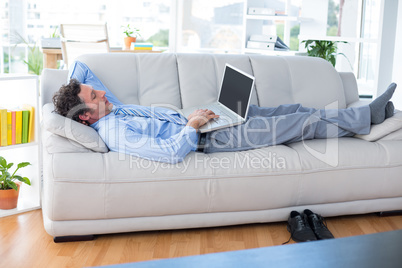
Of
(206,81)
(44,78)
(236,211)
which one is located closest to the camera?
(236,211)

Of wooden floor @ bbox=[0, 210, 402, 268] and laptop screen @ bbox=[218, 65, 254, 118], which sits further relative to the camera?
laptop screen @ bbox=[218, 65, 254, 118]

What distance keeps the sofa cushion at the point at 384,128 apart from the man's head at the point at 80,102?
5.12 ft

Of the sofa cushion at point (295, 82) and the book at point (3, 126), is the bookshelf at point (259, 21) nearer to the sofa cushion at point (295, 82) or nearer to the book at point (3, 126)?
the sofa cushion at point (295, 82)

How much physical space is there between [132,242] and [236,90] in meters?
1.07

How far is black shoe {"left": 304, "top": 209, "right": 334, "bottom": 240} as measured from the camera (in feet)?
8.36

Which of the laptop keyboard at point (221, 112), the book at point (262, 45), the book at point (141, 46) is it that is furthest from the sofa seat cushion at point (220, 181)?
the book at point (141, 46)

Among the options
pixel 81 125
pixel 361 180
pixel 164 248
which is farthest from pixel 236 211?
pixel 81 125

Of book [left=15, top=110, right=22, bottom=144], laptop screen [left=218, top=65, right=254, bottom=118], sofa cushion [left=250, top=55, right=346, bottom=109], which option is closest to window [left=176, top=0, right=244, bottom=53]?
sofa cushion [left=250, top=55, right=346, bottom=109]

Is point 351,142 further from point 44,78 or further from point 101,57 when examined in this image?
point 44,78

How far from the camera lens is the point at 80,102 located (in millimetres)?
2672

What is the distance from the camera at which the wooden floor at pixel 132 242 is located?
234 cm

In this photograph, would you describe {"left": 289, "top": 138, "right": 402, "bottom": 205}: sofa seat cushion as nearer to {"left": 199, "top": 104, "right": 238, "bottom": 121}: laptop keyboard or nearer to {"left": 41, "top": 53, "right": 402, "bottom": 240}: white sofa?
{"left": 41, "top": 53, "right": 402, "bottom": 240}: white sofa

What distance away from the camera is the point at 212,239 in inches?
103

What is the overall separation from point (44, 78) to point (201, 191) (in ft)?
4.10
